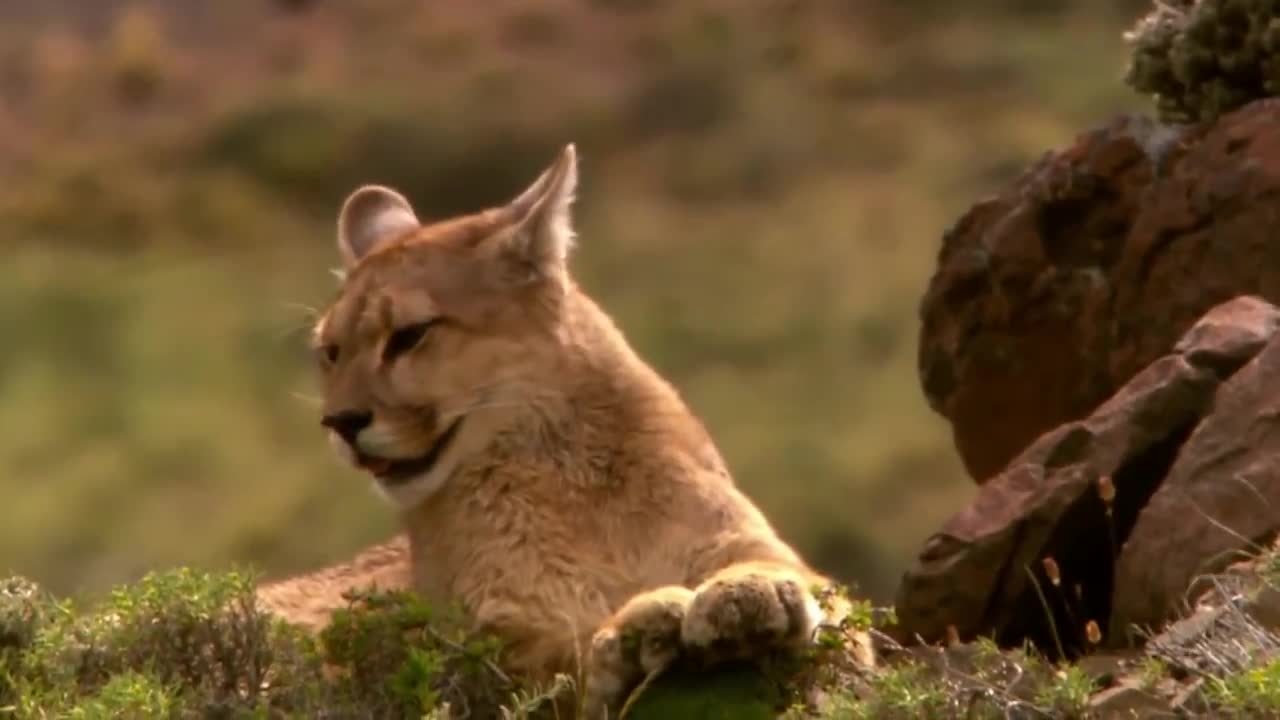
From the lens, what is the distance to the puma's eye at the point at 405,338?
28.5ft

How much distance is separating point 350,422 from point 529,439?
542 mm

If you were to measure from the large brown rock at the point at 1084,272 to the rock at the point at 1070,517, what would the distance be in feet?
3.55

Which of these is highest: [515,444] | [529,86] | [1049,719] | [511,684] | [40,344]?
[529,86]

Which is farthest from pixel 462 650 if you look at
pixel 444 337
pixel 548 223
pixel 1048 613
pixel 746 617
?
pixel 1048 613

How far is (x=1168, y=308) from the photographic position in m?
10.7

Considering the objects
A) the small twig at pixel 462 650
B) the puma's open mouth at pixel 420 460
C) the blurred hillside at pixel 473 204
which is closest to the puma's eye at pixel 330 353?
the puma's open mouth at pixel 420 460

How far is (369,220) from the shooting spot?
32.4 ft

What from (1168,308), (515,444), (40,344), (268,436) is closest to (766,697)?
(515,444)

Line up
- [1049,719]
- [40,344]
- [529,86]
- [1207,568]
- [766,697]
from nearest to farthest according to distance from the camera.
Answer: [1049,719] < [766,697] < [1207,568] < [40,344] < [529,86]

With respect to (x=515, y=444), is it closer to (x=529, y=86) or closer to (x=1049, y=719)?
(x=1049, y=719)

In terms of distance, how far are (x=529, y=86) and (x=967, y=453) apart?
37353 millimetres

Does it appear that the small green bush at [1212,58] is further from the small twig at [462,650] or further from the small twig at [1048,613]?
the small twig at [462,650]

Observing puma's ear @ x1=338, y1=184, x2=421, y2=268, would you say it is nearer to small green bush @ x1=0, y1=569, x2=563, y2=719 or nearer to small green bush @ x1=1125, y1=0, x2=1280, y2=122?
small green bush @ x1=0, y1=569, x2=563, y2=719

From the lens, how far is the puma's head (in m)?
8.61
